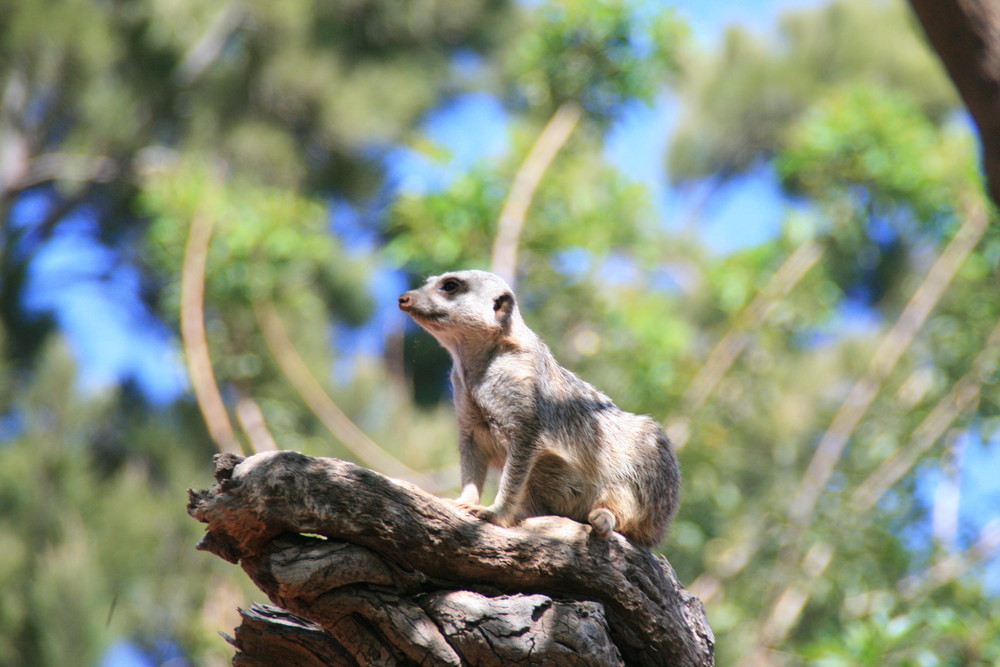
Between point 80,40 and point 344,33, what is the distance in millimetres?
4042

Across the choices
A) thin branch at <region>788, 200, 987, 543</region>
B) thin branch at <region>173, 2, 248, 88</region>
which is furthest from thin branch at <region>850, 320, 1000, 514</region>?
thin branch at <region>173, 2, 248, 88</region>

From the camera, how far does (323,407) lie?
27.3 feet

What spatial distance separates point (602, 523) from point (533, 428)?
1.58 feet

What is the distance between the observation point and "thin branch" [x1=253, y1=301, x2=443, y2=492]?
7.90 m

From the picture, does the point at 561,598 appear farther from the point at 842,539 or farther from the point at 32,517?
the point at 32,517

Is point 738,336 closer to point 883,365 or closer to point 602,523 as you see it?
point 883,365

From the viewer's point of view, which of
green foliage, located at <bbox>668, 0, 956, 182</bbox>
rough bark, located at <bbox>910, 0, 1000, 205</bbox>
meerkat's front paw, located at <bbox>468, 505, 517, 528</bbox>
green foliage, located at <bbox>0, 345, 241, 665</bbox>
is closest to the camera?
rough bark, located at <bbox>910, 0, 1000, 205</bbox>

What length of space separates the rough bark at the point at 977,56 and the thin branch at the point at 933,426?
573 centimetres

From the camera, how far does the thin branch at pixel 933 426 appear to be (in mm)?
8891

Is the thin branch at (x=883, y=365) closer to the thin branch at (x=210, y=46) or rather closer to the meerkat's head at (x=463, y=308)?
the meerkat's head at (x=463, y=308)

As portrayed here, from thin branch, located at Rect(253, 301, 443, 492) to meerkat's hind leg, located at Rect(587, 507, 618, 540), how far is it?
3804mm

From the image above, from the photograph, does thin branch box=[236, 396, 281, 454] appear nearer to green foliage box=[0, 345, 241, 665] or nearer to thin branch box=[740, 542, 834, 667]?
green foliage box=[0, 345, 241, 665]

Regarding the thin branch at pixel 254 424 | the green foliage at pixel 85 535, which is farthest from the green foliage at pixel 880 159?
the green foliage at pixel 85 535

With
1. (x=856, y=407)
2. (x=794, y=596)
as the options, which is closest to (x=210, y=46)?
(x=856, y=407)
